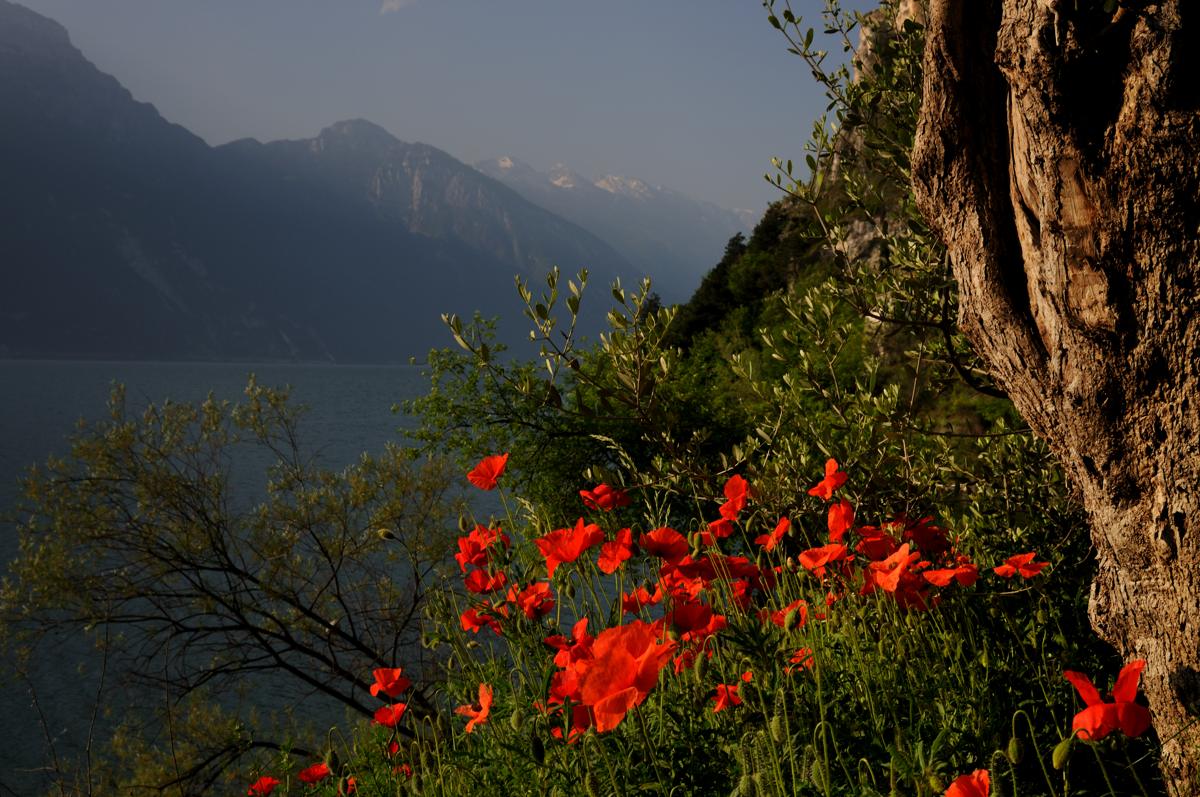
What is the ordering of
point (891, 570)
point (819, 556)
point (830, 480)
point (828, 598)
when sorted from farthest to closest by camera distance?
point (828, 598) < point (830, 480) < point (819, 556) < point (891, 570)

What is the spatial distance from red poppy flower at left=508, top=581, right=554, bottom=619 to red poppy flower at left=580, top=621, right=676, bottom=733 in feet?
Answer: 4.20

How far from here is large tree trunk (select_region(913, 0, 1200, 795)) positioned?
Answer: 6.60ft

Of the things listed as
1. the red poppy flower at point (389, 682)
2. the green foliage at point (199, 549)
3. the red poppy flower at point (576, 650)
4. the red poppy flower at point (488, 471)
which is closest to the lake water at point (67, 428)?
the green foliage at point (199, 549)

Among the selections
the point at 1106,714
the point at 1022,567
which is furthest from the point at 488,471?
the point at 1106,714

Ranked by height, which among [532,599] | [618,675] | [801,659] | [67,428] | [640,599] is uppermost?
[618,675]

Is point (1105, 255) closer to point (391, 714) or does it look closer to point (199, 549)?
point (391, 714)

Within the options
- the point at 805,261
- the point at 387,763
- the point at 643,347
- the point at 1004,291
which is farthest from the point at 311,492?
the point at 805,261

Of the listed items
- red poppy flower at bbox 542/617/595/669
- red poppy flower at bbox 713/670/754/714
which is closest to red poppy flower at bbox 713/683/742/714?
red poppy flower at bbox 713/670/754/714

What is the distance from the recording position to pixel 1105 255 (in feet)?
6.89

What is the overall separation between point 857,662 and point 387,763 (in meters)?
2.54

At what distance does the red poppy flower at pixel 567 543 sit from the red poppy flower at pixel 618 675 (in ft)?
3.22

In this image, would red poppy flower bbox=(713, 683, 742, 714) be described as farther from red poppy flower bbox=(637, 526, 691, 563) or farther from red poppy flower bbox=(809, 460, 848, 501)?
red poppy flower bbox=(809, 460, 848, 501)

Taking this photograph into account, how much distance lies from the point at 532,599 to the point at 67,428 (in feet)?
222

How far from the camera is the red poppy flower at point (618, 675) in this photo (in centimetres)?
138
